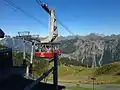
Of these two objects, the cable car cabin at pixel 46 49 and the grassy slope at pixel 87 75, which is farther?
the grassy slope at pixel 87 75

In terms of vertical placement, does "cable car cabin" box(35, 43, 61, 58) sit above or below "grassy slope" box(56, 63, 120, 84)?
above

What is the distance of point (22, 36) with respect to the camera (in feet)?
210

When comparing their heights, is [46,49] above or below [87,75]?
above

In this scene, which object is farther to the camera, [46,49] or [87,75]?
[87,75]

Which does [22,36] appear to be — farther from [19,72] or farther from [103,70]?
[103,70]

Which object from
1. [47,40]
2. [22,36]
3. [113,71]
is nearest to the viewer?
[22,36]

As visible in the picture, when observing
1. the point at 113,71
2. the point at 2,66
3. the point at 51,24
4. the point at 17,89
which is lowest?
the point at 113,71

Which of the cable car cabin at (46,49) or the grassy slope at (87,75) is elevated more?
the cable car cabin at (46,49)

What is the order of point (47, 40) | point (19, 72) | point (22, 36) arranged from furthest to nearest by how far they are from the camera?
point (47, 40), point (22, 36), point (19, 72)

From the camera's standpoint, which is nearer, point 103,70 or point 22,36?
point 22,36

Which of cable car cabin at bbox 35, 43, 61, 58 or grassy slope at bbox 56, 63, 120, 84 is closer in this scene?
cable car cabin at bbox 35, 43, 61, 58

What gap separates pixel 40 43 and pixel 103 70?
2026 inches

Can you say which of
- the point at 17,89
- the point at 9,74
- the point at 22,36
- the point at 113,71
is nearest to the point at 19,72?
the point at 9,74

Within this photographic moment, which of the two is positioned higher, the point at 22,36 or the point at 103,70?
the point at 22,36
